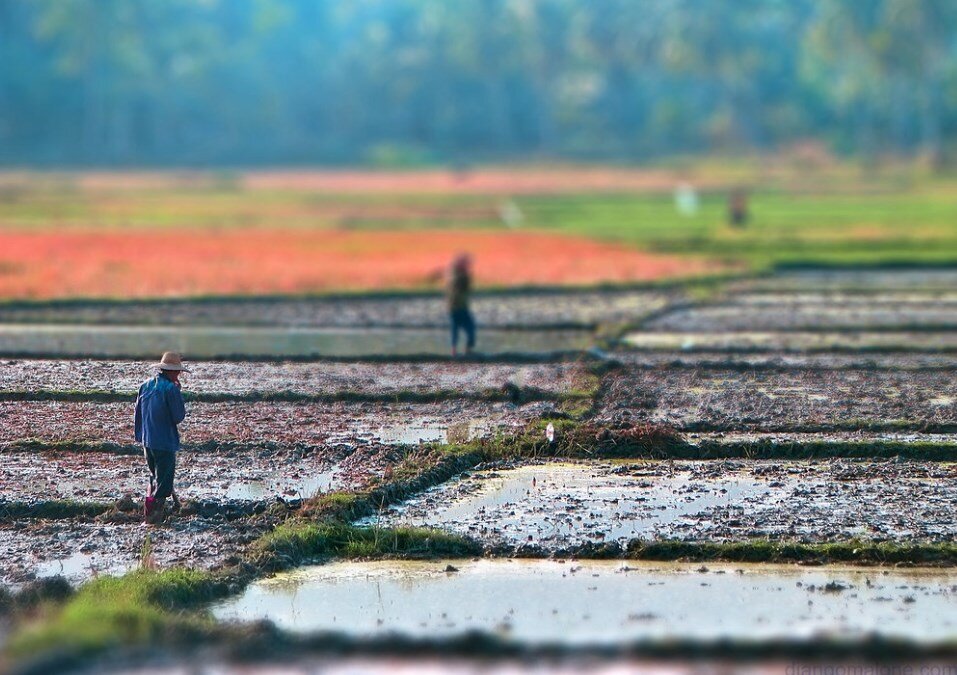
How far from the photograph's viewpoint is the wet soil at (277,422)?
11992 millimetres

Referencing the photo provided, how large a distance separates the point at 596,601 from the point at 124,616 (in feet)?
8.73

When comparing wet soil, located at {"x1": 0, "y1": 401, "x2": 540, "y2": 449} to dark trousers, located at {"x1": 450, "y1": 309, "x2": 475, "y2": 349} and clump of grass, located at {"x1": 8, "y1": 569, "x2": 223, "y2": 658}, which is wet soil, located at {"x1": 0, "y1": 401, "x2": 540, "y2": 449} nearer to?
dark trousers, located at {"x1": 450, "y1": 309, "x2": 475, "y2": 349}

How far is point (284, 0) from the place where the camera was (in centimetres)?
9556

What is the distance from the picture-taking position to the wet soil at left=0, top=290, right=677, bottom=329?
2030cm

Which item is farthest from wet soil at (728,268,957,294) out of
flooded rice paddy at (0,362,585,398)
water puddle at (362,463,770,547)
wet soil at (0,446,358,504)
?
wet soil at (0,446,358,504)

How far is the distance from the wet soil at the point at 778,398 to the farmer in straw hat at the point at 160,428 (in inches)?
184

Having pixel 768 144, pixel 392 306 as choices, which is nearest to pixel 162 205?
pixel 392 306

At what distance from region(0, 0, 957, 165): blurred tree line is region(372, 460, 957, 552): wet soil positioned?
6328 cm

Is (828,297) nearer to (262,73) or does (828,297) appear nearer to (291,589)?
(291,589)

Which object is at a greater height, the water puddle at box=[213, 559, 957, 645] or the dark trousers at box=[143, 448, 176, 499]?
the dark trousers at box=[143, 448, 176, 499]

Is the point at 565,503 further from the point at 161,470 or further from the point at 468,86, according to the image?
the point at 468,86

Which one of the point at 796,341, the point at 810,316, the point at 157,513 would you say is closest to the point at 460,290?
the point at 796,341

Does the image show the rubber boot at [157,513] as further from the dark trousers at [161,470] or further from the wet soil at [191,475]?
the wet soil at [191,475]

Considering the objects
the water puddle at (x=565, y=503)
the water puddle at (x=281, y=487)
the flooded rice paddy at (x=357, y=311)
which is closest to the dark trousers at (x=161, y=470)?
the water puddle at (x=281, y=487)
